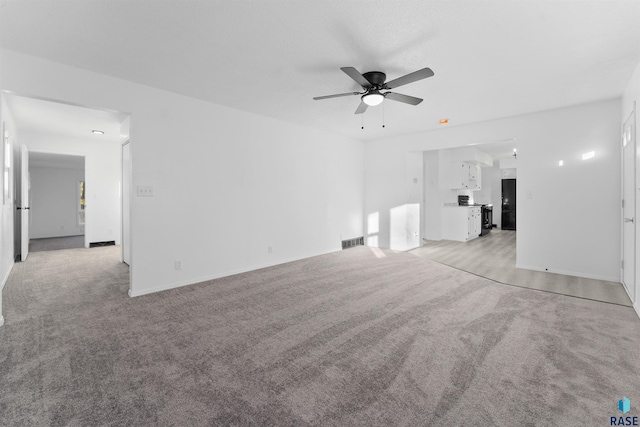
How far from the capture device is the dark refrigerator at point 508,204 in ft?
32.5

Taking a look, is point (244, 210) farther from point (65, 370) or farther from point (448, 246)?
point (448, 246)

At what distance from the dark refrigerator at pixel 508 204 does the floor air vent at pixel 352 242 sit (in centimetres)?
618

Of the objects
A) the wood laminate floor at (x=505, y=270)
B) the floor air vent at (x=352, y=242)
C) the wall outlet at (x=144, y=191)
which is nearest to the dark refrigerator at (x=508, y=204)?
the wood laminate floor at (x=505, y=270)

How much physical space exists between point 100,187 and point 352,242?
6366 millimetres

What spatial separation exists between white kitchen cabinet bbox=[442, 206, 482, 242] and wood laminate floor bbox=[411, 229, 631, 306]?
305 millimetres

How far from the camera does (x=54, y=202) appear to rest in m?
9.06

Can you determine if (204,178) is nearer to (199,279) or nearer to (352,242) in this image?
(199,279)

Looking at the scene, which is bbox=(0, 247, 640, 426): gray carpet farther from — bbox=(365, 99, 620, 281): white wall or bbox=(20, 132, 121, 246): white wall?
bbox=(20, 132, 121, 246): white wall

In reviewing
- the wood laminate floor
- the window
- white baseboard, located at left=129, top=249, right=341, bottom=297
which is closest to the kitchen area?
the wood laminate floor

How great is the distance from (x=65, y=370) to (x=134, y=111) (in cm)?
284

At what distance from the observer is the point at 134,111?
3535 mm

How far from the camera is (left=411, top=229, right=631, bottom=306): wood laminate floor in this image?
355 cm

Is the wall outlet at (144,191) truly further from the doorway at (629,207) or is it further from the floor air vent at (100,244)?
the doorway at (629,207)

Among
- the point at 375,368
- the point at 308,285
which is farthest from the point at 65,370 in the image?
the point at 308,285
